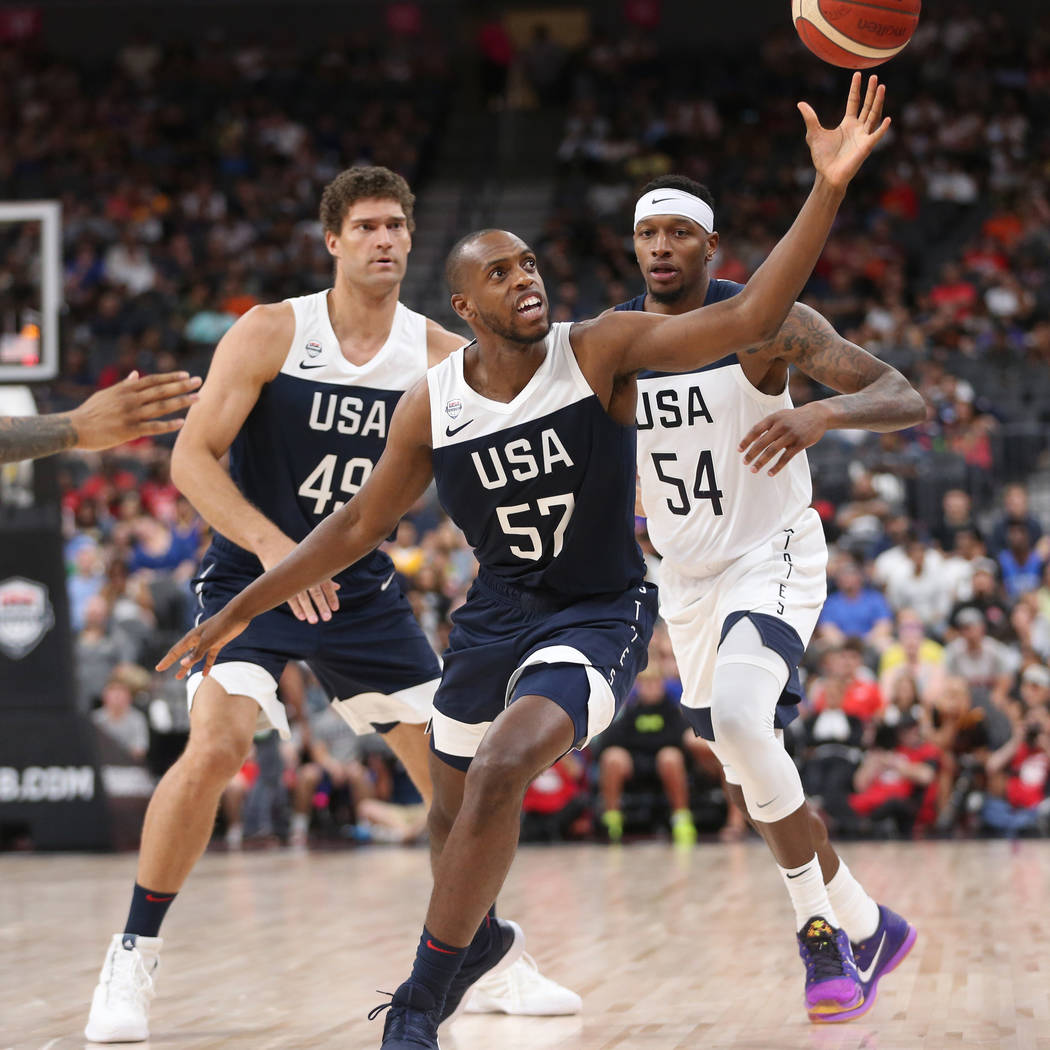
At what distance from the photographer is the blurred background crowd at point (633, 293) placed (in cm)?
1197

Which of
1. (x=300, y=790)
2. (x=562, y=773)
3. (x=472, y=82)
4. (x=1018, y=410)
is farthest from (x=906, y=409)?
(x=472, y=82)

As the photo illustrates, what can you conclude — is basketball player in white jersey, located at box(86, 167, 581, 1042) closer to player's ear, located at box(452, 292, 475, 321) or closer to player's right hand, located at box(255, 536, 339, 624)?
player's right hand, located at box(255, 536, 339, 624)

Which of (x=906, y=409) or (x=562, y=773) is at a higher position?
(x=906, y=409)

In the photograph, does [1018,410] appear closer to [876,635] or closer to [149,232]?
[876,635]

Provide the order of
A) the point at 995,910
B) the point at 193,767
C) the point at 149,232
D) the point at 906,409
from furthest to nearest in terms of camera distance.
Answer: the point at 149,232 → the point at 995,910 → the point at 193,767 → the point at 906,409

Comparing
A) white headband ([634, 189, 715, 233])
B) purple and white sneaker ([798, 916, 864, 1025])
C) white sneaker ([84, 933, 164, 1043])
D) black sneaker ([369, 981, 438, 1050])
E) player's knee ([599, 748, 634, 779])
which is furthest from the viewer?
player's knee ([599, 748, 634, 779])

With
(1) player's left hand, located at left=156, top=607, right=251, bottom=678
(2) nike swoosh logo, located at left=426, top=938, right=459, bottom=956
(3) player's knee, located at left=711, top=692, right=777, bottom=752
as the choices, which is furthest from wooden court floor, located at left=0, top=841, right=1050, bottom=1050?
(1) player's left hand, located at left=156, top=607, right=251, bottom=678

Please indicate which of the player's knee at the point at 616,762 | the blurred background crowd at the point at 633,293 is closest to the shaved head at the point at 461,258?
the blurred background crowd at the point at 633,293

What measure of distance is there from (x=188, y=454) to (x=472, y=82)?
64.2 ft

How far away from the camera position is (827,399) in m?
4.40

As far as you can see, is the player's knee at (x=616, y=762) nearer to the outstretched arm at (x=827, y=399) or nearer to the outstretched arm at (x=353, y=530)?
the outstretched arm at (x=827, y=399)

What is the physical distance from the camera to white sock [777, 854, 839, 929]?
4.96m

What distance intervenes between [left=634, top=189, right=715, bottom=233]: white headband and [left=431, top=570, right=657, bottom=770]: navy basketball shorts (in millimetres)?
1393

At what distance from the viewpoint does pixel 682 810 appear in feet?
39.2
